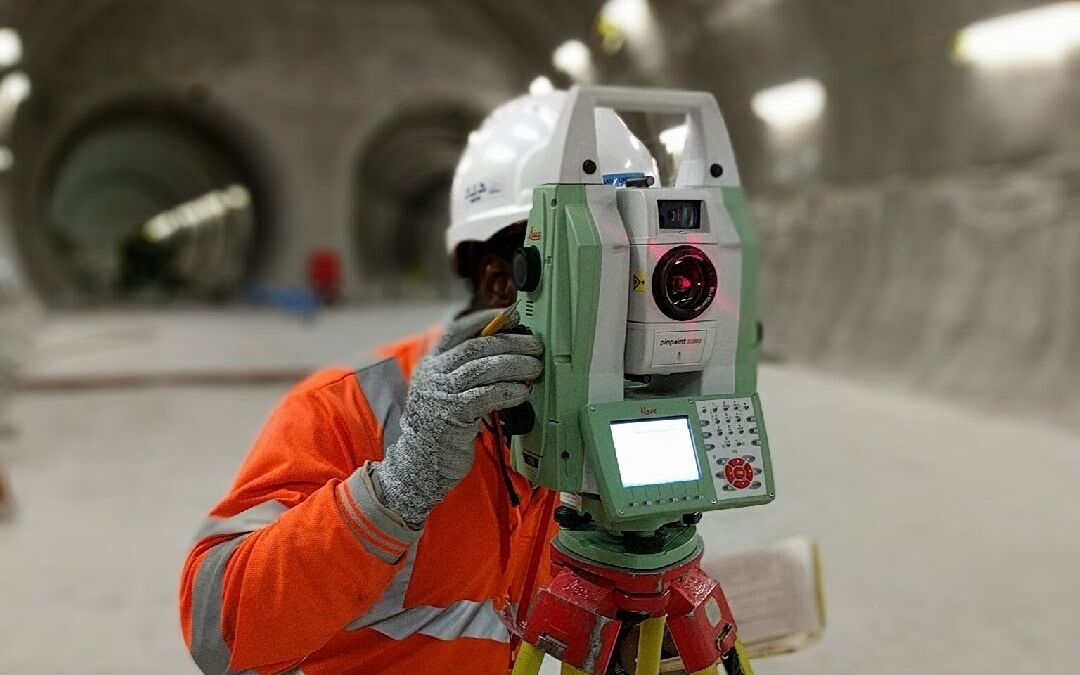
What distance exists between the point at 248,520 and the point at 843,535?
2.18 m

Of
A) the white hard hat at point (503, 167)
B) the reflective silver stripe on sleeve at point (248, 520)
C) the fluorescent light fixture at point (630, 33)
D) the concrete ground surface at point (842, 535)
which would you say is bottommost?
the concrete ground surface at point (842, 535)

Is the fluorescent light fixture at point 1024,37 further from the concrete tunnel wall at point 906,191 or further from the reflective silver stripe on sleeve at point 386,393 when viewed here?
the reflective silver stripe on sleeve at point 386,393

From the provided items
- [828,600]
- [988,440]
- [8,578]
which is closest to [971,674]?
[828,600]

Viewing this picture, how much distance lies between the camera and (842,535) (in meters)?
2.95

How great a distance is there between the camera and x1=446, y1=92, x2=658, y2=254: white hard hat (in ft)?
5.32

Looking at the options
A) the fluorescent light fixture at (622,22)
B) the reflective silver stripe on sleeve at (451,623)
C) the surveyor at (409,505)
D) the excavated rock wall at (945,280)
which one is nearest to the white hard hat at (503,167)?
the surveyor at (409,505)

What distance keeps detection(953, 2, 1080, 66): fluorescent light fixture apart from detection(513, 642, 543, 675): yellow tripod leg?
544 centimetres

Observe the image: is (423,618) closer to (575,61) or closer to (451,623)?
(451,623)

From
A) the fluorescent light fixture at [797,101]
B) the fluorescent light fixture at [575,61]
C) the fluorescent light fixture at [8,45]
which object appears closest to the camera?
the fluorescent light fixture at [575,61]

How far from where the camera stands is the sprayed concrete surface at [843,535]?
2.56m

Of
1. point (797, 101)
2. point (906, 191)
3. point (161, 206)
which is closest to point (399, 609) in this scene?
point (906, 191)

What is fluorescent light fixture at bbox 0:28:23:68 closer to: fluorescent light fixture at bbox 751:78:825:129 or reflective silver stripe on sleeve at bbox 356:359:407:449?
fluorescent light fixture at bbox 751:78:825:129

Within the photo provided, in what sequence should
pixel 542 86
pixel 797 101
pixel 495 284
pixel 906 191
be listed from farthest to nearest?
1. pixel 797 101
2. pixel 906 191
3. pixel 542 86
4. pixel 495 284

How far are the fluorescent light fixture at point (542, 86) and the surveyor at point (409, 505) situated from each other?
0.03 meters
